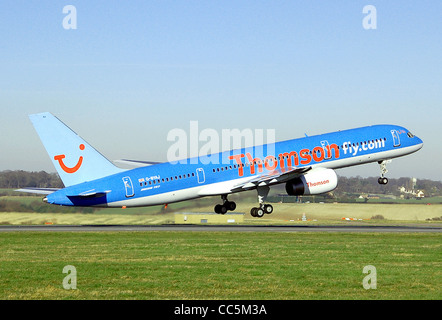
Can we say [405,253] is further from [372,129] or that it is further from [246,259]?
[372,129]

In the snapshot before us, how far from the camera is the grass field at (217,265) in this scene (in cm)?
2984

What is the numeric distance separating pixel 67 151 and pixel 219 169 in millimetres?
15485

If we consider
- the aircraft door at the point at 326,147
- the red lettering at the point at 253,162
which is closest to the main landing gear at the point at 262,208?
the red lettering at the point at 253,162

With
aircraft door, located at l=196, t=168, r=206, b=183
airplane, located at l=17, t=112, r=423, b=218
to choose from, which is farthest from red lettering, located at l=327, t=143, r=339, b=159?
aircraft door, located at l=196, t=168, r=206, b=183

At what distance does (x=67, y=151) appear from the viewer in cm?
5912

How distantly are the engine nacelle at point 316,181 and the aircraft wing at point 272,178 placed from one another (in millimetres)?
781

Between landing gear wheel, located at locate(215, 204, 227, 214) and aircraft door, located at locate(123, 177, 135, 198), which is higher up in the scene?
aircraft door, located at locate(123, 177, 135, 198)

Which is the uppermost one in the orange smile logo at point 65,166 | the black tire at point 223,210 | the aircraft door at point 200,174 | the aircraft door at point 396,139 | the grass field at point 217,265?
the aircraft door at point 396,139

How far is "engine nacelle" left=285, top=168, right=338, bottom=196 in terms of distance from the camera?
65.1 metres

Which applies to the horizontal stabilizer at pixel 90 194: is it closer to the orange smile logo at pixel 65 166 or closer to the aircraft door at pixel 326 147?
the orange smile logo at pixel 65 166

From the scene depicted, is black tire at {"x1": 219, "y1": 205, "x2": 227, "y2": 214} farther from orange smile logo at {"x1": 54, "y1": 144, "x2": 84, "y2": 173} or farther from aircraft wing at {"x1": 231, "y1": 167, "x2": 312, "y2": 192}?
orange smile logo at {"x1": 54, "y1": 144, "x2": 84, "y2": 173}

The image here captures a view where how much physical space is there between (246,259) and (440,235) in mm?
27720

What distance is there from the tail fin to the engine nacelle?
67.1 feet
